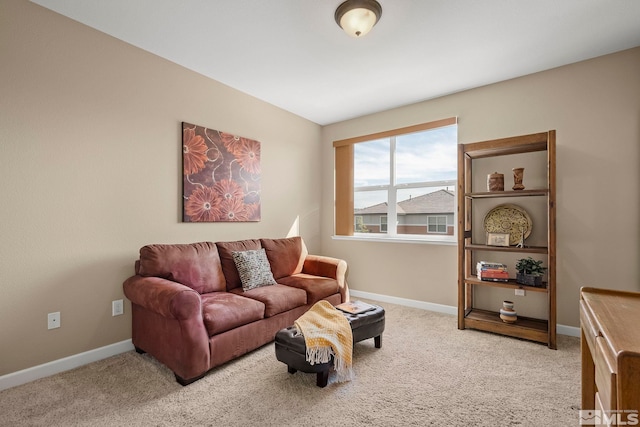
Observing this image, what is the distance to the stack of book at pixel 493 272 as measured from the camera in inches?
114

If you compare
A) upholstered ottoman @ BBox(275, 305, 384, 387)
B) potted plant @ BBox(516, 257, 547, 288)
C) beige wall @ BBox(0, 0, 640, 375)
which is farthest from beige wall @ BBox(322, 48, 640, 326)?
upholstered ottoman @ BBox(275, 305, 384, 387)

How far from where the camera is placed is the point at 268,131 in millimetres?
3867

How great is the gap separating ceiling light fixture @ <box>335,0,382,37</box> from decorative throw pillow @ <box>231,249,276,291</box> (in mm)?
2163

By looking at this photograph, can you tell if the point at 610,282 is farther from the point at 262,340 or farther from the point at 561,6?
the point at 262,340

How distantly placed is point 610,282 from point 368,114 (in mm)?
3199

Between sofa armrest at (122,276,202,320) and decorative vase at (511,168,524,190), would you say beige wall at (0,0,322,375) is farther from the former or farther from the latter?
decorative vase at (511,168,524,190)

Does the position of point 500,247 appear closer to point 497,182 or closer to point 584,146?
point 497,182

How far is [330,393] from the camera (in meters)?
1.90

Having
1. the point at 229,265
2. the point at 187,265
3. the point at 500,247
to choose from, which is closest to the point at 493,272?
the point at 500,247

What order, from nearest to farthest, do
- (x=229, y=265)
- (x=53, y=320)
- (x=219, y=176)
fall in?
(x=53, y=320)
(x=229, y=265)
(x=219, y=176)

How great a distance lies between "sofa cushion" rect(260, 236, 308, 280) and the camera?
11.0 ft

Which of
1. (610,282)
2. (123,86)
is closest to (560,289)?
(610,282)

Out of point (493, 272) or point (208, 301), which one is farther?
point (493, 272)

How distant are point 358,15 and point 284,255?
244cm
